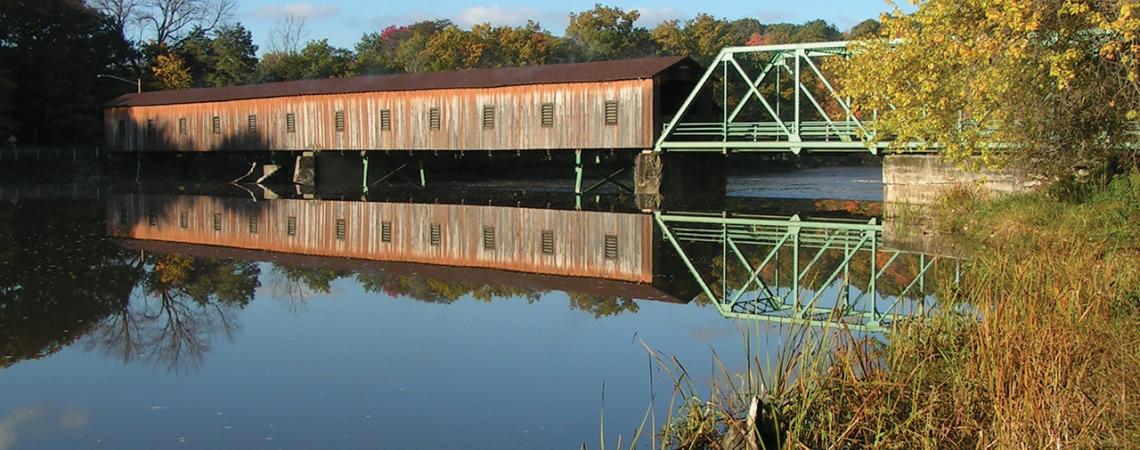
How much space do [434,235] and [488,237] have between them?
127cm

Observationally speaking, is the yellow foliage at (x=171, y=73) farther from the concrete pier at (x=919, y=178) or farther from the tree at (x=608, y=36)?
the concrete pier at (x=919, y=178)

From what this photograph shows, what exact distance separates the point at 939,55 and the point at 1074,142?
7.87 ft

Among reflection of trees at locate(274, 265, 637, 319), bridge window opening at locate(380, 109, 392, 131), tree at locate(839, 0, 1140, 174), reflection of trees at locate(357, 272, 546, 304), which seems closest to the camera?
reflection of trees at locate(274, 265, 637, 319)

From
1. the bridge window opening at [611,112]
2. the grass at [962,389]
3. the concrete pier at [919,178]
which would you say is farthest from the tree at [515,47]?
the grass at [962,389]

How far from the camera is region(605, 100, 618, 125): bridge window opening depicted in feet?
105

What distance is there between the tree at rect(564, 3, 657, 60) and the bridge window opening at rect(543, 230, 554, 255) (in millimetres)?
48297

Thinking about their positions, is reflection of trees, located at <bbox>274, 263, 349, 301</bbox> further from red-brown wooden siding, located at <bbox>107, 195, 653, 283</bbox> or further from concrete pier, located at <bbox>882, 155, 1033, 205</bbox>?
concrete pier, located at <bbox>882, 155, 1033, 205</bbox>

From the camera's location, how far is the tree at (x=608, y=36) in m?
69.1

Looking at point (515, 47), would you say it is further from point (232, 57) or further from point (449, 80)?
point (449, 80)

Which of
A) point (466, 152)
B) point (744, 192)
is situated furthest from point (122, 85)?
point (744, 192)

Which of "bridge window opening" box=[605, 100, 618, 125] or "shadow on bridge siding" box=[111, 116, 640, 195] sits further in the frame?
"shadow on bridge siding" box=[111, 116, 640, 195]

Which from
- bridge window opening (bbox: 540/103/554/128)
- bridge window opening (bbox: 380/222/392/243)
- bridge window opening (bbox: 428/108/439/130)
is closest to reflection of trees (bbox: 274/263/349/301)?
bridge window opening (bbox: 380/222/392/243)

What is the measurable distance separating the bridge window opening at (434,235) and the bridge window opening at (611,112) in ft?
33.7

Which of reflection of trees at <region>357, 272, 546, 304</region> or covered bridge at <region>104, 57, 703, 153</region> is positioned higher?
covered bridge at <region>104, 57, 703, 153</region>
